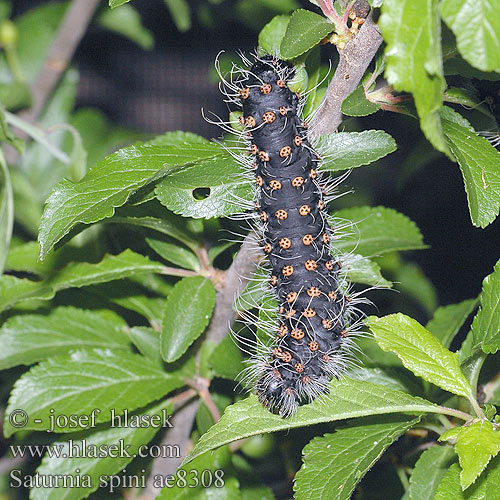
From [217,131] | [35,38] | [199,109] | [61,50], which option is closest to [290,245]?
[61,50]

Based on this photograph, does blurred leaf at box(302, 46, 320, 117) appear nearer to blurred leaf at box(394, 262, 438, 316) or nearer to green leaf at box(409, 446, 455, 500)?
green leaf at box(409, 446, 455, 500)

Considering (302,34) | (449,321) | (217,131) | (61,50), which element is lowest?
(217,131)

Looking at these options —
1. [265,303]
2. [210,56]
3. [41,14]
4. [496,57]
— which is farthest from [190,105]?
[496,57]

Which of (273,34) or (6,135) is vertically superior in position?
(273,34)

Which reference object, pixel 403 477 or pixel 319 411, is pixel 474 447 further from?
pixel 403 477

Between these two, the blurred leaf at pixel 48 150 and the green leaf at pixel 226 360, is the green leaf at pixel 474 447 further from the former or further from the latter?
the blurred leaf at pixel 48 150

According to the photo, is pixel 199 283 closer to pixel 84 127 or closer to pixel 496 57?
pixel 496 57

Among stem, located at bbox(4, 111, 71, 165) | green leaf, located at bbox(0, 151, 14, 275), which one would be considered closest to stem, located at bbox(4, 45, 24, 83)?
stem, located at bbox(4, 111, 71, 165)
